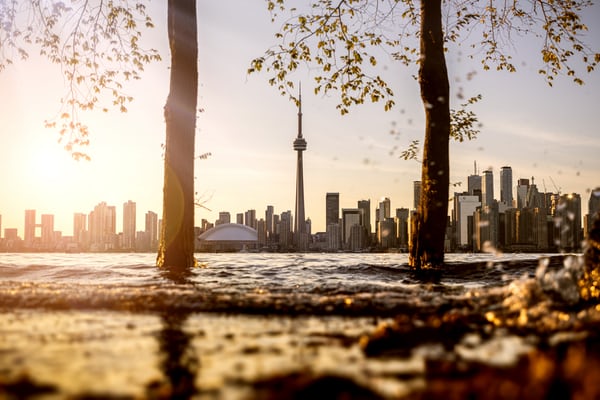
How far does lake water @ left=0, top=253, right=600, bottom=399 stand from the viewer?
2.72m

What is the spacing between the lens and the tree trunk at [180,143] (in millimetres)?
13578

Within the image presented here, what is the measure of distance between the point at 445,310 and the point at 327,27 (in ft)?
37.0

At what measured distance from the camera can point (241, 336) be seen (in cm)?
412

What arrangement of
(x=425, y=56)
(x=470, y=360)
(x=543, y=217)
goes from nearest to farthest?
(x=470, y=360) → (x=425, y=56) → (x=543, y=217)

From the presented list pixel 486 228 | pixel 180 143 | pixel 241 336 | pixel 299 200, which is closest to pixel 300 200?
pixel 299 200

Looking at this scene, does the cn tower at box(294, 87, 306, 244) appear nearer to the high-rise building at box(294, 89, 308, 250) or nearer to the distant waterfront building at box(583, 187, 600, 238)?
the high-rise building at box(294, 89, 308, 250)

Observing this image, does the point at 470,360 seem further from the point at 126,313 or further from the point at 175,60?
the point at 175,60

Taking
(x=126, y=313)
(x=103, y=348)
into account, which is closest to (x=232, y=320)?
(x=126, y=313)

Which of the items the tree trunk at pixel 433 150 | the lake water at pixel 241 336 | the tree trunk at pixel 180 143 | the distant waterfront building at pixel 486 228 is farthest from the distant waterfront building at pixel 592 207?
the distant waterfront building at pixel 486 228

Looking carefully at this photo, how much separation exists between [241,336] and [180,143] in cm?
1025

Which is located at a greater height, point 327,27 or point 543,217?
point 327,27

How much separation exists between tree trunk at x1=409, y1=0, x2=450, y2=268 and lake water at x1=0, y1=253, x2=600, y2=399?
6.19 m

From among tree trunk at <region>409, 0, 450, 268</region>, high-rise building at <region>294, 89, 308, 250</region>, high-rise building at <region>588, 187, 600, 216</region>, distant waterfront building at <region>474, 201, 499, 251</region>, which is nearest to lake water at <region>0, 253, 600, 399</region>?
high-rise building at <region>588, 187, 600, 216</region>

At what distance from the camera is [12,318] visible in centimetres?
495
